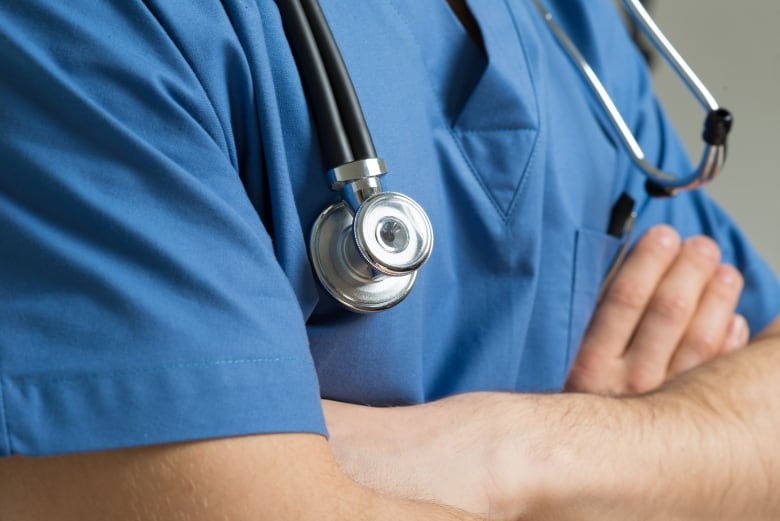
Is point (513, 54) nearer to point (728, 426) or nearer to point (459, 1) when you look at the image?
point (459, 1)

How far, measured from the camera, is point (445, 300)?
2.79ft

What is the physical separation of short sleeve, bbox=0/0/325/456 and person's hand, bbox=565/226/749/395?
0.54 meters

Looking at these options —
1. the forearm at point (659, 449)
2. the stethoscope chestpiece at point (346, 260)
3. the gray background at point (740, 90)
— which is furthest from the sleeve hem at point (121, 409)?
the gray background at point (740, 90)

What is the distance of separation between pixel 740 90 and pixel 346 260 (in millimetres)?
1708

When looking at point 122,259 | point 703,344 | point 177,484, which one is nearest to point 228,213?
point 122,259

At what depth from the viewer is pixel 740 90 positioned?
211 centimetres

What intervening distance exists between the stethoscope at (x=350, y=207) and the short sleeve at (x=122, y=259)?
8 cm

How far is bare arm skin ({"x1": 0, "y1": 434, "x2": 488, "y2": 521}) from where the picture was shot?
0.56 m

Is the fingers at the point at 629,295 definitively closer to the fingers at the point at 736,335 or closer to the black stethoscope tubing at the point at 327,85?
the fingers at the point at 736,335

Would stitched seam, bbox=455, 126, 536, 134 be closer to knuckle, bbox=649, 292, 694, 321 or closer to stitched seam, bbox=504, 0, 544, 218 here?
stitched seam, bbox=504, 0, 544, 218

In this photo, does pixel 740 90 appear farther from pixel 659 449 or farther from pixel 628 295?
pixel 659 449

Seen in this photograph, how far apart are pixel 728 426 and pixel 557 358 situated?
0.18m

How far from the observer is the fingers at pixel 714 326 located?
43.0 inches

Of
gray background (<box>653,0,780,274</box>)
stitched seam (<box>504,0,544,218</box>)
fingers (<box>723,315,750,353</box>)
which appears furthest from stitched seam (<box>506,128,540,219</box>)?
gray background (<box>653,0,780,274</box>)
